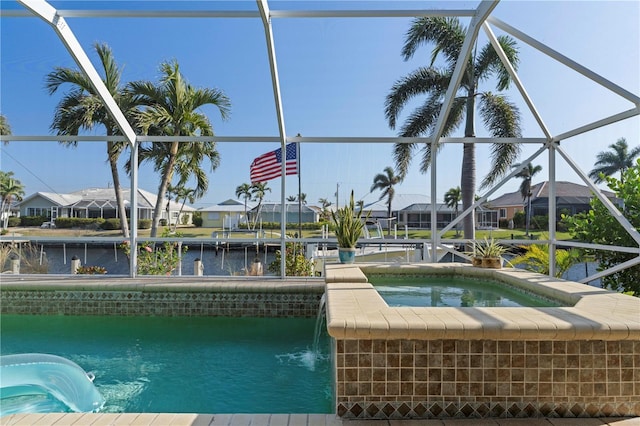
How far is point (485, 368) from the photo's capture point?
7.07 feet

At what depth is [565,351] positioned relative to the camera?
2.16m

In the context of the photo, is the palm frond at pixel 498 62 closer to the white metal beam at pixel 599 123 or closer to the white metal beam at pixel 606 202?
the white metal beam at pixel 599 123

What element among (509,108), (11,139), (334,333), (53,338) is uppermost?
(509,108)

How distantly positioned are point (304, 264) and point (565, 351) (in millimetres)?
4863

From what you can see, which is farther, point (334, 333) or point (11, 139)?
point (11, 139)

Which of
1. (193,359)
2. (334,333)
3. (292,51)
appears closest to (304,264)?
(193,359)

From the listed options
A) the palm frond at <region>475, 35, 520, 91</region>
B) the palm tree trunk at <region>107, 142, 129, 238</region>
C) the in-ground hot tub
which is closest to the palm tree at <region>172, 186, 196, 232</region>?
the palm tree trunk at <region>107, 142, 129, 238</region>

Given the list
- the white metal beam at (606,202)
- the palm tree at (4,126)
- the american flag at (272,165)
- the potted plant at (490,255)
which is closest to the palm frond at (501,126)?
the white metal beam at (606,202)

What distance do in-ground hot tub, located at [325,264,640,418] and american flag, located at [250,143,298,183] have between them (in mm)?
4374

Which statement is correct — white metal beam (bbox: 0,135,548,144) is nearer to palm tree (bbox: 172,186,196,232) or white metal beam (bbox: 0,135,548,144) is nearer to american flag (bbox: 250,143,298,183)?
american flag (bbox: 250,143,298,183)

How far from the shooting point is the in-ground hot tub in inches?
83.2

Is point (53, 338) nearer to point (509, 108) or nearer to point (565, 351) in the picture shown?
point (565, 351)

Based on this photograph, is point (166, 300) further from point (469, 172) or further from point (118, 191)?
point (469, 172)

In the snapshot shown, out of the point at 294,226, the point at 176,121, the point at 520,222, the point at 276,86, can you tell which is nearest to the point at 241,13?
the point at 276,86
